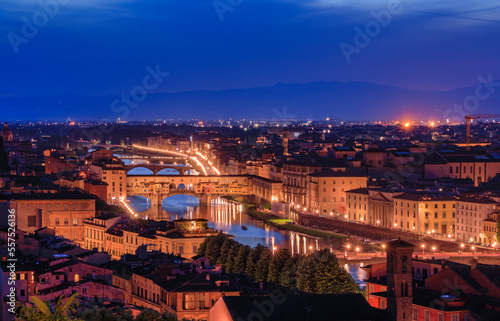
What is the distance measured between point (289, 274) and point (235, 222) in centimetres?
1161

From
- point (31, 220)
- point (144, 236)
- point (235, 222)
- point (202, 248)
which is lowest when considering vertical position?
point (235, 222)

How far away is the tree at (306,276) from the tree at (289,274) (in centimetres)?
14

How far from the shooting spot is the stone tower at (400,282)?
7824 millimetres

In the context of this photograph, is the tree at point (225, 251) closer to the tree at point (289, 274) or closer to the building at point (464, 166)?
the tree at point (289, 274)

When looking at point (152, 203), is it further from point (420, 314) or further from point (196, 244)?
point (420, 314)

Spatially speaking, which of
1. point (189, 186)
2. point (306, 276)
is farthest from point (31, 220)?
point (189, 186)

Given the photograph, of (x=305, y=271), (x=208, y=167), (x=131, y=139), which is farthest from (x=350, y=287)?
(x=131, y=139)

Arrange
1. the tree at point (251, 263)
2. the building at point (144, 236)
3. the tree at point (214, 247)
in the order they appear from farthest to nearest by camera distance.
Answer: the building at point (144, 236)
the tree at point (214, 247)
the tree at point (251, 263)

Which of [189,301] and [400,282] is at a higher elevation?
[400,282]

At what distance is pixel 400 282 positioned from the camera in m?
7.91

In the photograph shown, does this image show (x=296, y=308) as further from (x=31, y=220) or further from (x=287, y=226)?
(x=287, y=226)

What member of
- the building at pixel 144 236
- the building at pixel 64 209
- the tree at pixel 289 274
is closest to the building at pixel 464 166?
the building at pixel 64 209

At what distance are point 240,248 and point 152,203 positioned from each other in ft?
54.4

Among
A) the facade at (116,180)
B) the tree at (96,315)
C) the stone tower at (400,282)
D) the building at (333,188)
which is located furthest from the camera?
the facade at (116,180)
